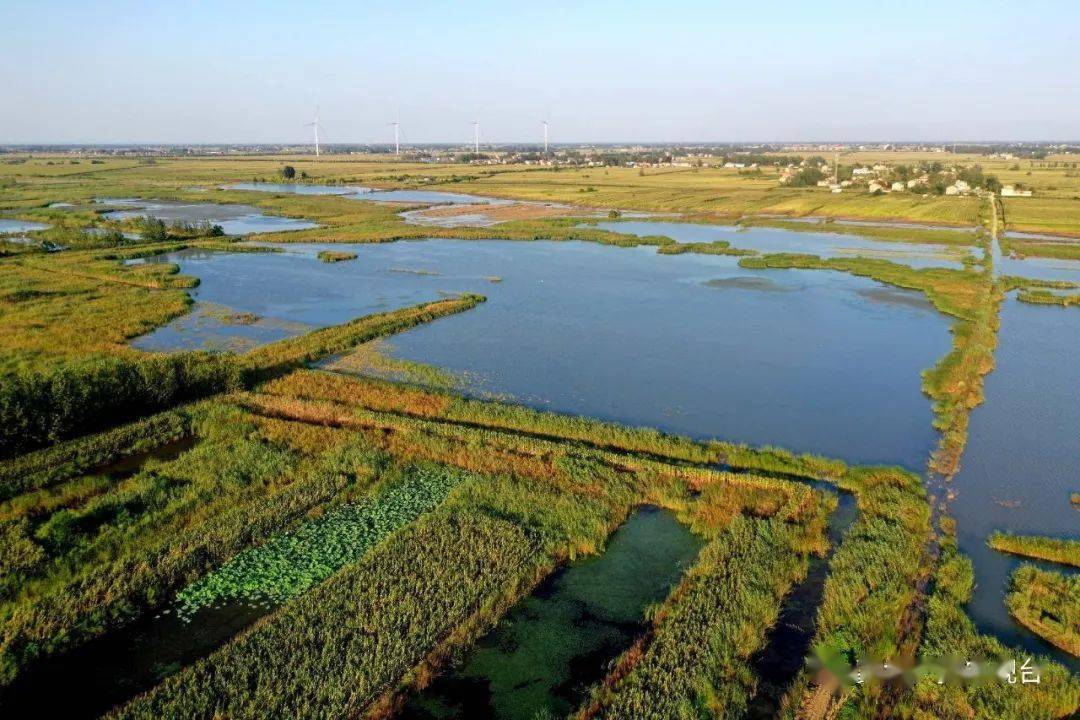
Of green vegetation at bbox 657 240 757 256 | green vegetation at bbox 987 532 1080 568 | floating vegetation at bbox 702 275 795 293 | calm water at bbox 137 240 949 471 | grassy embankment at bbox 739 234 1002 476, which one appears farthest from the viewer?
green vegetation at bbox 657 240 757 256

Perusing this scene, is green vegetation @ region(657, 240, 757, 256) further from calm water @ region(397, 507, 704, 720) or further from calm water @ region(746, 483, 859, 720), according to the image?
calm water @ region(397, 507, 704, 720)

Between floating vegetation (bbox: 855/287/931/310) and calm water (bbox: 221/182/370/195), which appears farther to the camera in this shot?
calm water (bbox: 221/182/370/195)

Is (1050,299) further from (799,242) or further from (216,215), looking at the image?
(216,215)

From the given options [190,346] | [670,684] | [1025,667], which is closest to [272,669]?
[670,684]

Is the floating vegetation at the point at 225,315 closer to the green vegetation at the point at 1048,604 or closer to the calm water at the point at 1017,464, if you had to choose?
the calm water at the point at 1017,464

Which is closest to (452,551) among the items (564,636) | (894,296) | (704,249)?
(564,636)

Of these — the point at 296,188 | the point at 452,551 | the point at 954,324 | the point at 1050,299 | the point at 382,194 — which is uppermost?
the point at 296,188

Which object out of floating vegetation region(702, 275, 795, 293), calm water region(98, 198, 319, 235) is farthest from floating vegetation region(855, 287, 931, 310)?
calm water region(98, 198, 319, 235)
